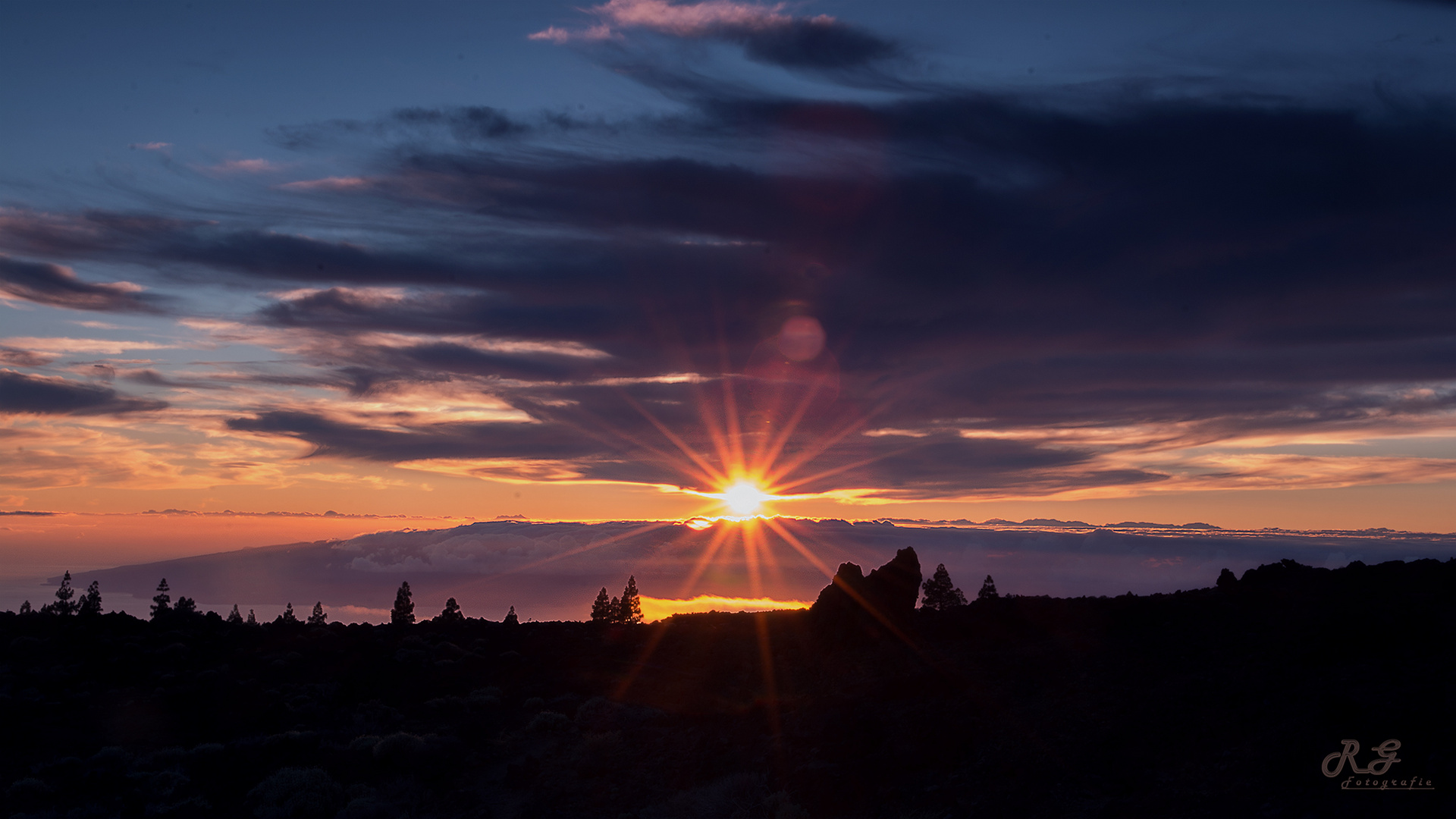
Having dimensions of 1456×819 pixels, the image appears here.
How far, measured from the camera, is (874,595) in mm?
34250

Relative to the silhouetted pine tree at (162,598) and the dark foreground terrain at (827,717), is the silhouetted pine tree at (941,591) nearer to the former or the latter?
the dark foreground terrain at (827,717)

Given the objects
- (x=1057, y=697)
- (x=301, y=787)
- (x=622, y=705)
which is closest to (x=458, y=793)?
(x=301, y=787)

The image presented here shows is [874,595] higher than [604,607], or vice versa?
[874,595]

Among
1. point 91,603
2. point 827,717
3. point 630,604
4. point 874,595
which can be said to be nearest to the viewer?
point 827,717

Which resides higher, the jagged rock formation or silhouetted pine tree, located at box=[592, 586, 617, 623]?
the jagged rock formation

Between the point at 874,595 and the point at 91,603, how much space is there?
160ft

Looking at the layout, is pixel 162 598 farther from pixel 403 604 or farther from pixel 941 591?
pixel 941 591

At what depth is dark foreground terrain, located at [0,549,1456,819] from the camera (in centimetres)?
1641

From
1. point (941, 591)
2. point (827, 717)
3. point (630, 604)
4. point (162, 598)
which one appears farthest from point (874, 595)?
point (162, 598)

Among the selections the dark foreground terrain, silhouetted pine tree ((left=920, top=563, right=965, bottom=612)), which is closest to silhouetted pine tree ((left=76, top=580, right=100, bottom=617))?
the dark foreground terrain

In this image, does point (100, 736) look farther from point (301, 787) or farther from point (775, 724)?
point (775, 724)

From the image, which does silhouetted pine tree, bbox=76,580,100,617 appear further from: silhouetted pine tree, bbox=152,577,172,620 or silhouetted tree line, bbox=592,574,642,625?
silhouetted tree line, bbox=592,574,642,625

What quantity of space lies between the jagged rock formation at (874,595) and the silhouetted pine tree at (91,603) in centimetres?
3605

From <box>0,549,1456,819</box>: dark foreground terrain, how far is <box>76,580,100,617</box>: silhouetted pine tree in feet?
18.1
